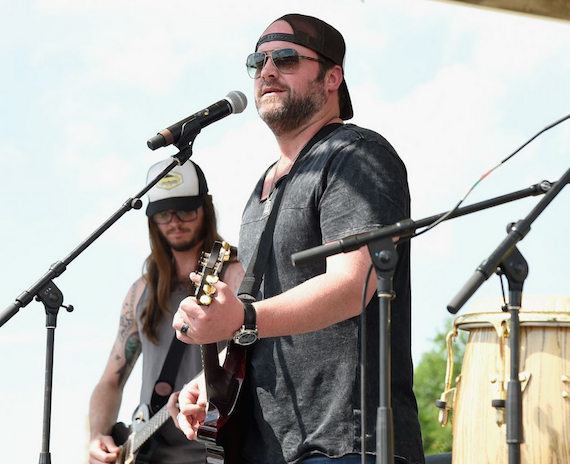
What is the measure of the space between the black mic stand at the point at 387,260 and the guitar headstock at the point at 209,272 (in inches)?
14.4

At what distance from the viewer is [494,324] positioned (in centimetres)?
323

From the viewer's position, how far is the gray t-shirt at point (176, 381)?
13.5 ft

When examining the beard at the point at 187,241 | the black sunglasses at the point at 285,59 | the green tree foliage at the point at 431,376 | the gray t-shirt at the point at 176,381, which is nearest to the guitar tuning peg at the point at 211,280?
the black sunglasses at the point at 285,59

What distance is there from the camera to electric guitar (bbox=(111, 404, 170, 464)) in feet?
13.9

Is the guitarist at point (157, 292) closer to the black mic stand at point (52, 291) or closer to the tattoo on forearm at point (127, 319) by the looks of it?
the tattoo on forearm at point (127, 319)

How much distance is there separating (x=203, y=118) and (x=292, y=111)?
31 centimetres

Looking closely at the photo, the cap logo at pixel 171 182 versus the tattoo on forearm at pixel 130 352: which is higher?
the cap logo at pixel 171 182

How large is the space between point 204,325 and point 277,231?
563 millimetres

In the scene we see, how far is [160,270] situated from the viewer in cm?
465

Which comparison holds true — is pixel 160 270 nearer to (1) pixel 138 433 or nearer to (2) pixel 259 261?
(1) pixel 138 433

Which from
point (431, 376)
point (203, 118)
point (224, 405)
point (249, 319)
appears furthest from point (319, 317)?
point (431, 376)

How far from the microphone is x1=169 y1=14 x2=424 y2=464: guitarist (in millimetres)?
144

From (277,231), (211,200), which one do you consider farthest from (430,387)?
(277,231)

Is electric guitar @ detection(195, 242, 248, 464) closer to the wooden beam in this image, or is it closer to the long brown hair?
the long brown hair
